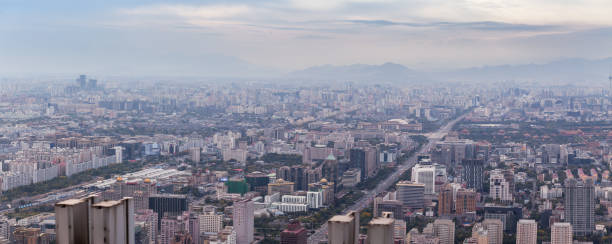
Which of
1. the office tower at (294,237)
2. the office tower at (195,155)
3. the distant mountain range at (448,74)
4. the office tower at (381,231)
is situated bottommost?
the office tower at (294,237)

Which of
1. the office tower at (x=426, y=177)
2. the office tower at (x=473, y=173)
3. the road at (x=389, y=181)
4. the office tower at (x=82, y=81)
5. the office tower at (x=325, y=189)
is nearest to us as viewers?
the road at (x=389, y=181)

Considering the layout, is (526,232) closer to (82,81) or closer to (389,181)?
(389,181)

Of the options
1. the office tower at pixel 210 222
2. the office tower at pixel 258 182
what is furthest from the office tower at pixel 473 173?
the office tower at pixel 210 222

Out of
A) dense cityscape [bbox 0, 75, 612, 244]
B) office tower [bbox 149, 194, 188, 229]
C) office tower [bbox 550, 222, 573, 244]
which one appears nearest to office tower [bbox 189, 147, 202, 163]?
dense cityscape [bbox 0, 75, 612, 244]

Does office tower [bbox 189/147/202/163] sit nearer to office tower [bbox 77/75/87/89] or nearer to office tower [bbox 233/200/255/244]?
office tower [bbox 233/200/255/244]

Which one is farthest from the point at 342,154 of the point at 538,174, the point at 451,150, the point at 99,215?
the point at 99,215

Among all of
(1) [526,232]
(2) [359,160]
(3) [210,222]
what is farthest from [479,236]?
(2) [359,160]

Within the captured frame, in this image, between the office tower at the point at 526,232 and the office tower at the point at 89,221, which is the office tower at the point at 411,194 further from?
the office tower at the point at 89,221
